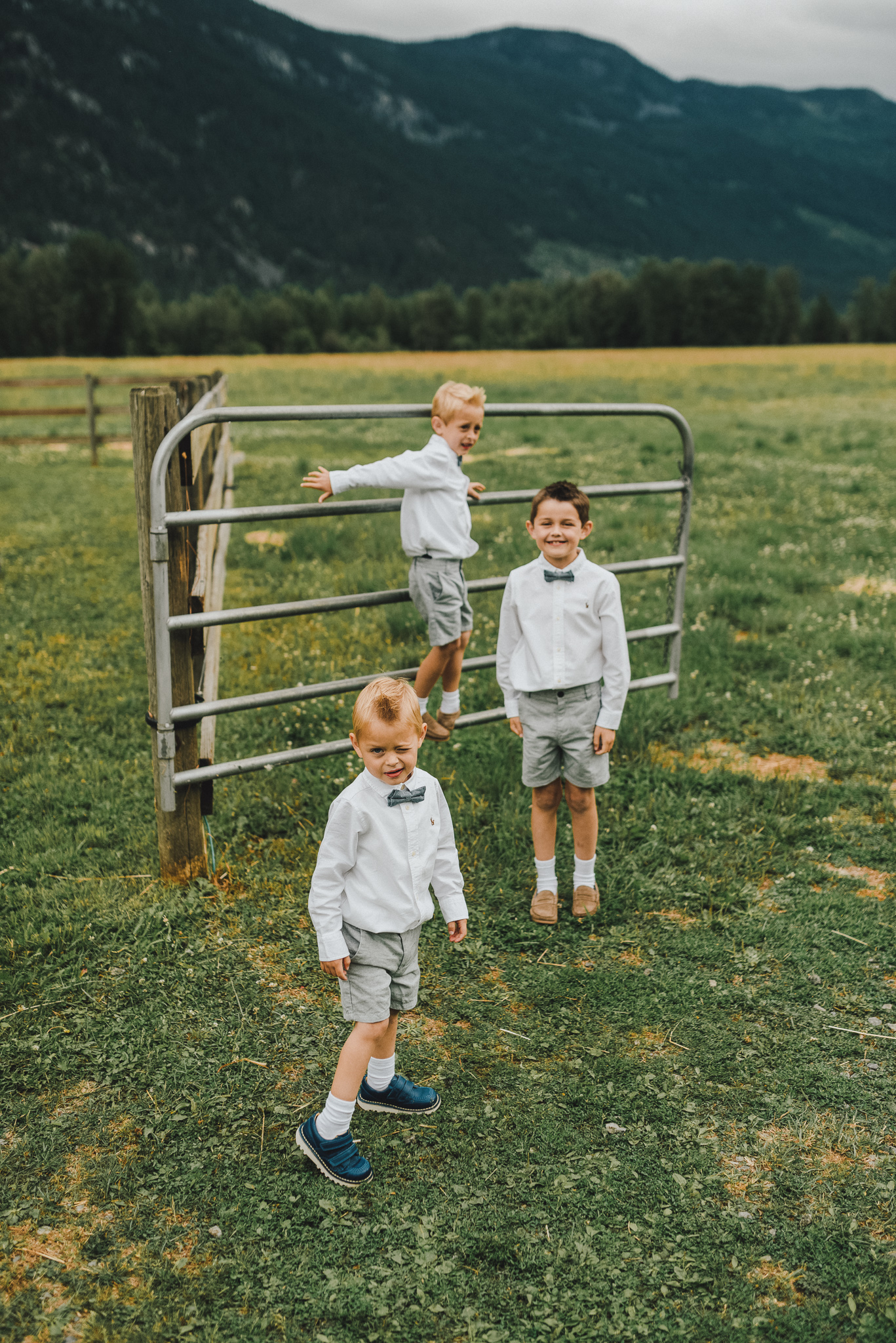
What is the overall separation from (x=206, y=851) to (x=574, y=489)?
2259 millimetres

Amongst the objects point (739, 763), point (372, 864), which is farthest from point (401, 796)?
point (739, 763)

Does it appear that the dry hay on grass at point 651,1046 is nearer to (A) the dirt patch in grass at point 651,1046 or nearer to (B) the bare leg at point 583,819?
(A) the dirt patch in grass at point 651,1046

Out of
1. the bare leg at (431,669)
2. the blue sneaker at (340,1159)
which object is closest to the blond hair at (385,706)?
the blue sneaker at (340,1159)

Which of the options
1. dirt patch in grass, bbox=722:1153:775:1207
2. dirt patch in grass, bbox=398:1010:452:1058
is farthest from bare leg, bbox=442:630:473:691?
dirt patch in grass, bbox=722:1153:775:1207

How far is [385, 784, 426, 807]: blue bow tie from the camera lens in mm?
2770

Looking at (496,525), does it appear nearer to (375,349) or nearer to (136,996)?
(136,996)

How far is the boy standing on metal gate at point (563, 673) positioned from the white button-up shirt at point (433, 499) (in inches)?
23.5

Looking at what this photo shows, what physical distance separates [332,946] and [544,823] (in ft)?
5.57

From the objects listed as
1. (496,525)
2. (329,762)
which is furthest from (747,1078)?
(496,525)

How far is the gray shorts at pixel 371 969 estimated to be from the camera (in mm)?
2855

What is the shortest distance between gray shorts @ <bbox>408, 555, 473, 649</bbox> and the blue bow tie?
2048 mm

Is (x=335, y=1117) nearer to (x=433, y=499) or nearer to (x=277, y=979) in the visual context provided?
(x=277, y=979)

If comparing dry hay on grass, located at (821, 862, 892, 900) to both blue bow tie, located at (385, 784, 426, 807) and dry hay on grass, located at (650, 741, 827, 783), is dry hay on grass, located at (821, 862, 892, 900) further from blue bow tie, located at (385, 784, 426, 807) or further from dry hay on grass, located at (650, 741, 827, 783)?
blue bow tie, located at (385, 784, 426, 807)

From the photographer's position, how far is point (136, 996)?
11.9 feet
